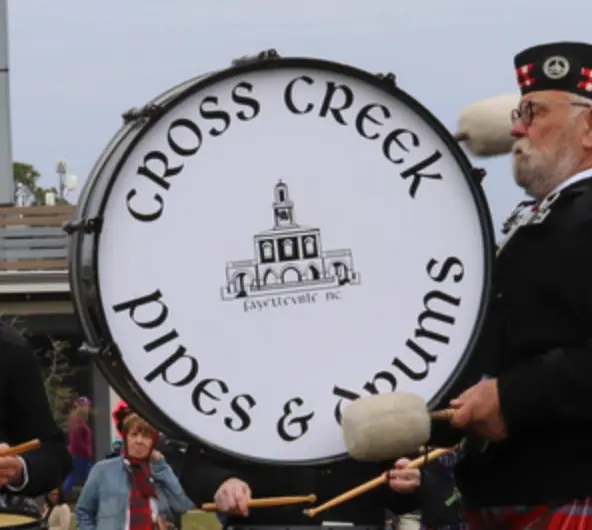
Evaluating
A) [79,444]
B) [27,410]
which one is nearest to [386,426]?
[27,410]

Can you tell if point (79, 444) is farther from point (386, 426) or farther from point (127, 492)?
point (386, 426)

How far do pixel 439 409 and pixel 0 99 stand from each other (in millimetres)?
23037

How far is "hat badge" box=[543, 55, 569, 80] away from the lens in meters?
4.41

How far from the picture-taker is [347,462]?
462cm

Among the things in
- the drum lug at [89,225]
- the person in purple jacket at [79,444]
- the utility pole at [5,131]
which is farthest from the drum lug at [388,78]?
the utility pole at [5,131]

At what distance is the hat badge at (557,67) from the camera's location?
441cm

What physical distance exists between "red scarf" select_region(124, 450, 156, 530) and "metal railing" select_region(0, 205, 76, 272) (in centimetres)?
2035

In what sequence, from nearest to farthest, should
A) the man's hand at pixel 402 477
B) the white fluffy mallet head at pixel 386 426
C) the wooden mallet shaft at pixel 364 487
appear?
the white fluffy mallet head at pixel 386 426
the wooden mallet shaft at pixel 364 487
the man's hand at pixel 402 477

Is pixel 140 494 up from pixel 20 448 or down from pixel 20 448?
down

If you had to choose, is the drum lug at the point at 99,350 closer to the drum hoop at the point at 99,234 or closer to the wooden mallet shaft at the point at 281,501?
the drum hoop at the point at 99,234

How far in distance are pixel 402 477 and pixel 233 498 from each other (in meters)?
0.40

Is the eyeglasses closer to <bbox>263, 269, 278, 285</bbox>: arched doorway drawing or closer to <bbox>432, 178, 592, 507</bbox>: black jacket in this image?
<bbox>432, 178, 592, 507</bbox>: black jacket

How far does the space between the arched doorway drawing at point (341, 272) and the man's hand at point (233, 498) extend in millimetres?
567

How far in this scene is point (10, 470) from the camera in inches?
209
